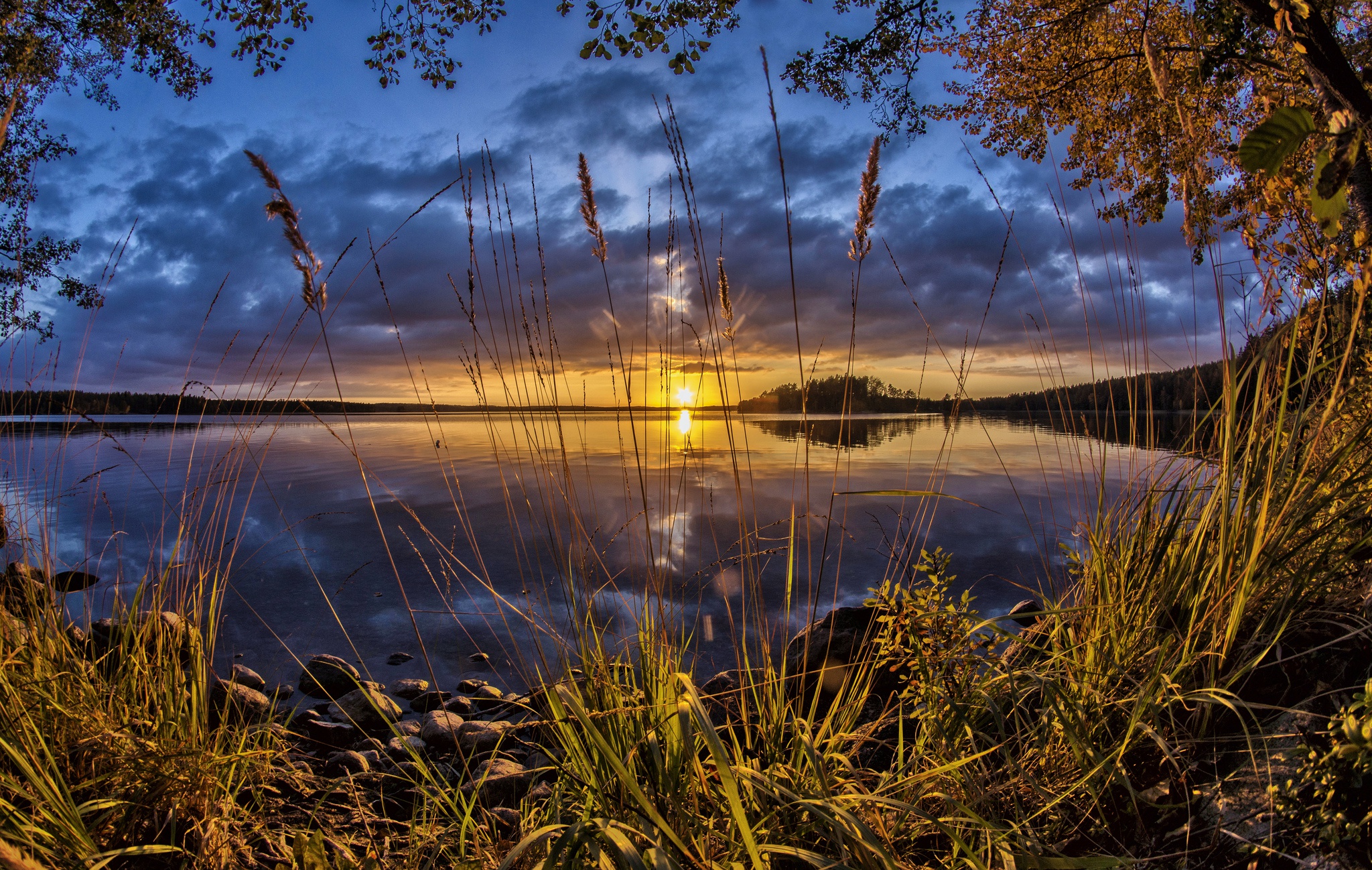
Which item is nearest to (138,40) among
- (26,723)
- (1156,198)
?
(26,723)

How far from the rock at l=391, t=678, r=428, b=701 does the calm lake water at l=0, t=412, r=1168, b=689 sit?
0.58ft

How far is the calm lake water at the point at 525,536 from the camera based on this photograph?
7.74ft

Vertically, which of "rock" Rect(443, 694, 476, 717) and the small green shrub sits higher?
the small green shrub

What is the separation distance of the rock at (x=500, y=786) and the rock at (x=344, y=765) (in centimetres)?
55

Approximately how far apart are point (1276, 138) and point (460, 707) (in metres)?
3.86

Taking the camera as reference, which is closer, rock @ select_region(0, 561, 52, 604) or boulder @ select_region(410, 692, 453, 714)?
rock @ select_region(0, 561, 52, 604)

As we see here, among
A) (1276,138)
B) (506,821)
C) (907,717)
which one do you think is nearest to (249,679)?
(506,821)

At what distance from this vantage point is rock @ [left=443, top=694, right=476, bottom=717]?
3309 mm

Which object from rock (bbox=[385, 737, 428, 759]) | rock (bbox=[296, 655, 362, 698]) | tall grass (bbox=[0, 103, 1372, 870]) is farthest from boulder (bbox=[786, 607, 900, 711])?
rock (bbox=[296, 655, 362, 698])

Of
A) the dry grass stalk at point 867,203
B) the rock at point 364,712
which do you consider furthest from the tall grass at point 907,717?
the rock at point 364,712

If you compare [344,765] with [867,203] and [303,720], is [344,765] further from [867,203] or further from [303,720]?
[867,203]

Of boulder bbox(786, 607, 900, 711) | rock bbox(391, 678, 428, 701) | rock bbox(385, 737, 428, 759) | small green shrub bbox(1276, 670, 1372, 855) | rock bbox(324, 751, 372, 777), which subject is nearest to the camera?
small green shrub bbox(1276, 670, 1372, 855)

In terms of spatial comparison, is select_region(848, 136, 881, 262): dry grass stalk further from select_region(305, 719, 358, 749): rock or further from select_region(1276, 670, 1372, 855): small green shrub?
select_region(305, 719, 358, 749): rock

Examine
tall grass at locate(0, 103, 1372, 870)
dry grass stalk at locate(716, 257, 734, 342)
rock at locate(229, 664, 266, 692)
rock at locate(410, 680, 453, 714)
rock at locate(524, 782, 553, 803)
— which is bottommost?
rock at locate(410, 680, 453, 714)
